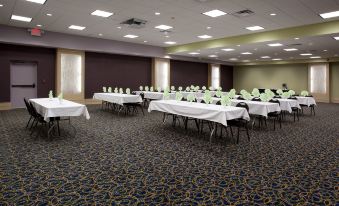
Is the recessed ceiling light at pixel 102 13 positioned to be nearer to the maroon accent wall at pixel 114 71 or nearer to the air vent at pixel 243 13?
the air vent at pixel 243 13

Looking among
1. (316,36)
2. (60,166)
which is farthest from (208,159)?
(316,36)

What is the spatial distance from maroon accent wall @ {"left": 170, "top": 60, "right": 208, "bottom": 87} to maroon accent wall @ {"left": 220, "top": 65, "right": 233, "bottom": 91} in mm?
2574

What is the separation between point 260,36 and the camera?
11.2m

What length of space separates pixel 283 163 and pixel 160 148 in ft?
7.53

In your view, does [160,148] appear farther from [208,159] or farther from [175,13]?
[175,13]

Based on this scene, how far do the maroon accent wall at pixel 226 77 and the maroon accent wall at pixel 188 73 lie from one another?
101 inches

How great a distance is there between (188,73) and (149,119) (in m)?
12.0

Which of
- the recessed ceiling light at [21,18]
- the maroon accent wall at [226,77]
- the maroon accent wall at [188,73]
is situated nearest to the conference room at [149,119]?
the recessed ceiling light at [21,18]

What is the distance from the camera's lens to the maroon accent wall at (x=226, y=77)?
23547mm

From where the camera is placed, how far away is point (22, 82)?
1221 centimetres

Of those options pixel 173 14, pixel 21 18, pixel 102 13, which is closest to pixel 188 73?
pixel 173 14

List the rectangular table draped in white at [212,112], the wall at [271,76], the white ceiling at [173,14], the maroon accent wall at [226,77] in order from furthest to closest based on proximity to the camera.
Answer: the maroon accent wall at [226,77] → the wall at [271,76] → the white ceiling at [173,14] → the rectangular table draped in white at [212,112]

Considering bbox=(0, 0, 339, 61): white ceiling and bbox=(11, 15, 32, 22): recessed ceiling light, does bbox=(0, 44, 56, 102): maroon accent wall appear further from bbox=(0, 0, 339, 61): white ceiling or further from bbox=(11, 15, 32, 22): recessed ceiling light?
bbox=(11, 15, 32, 22): recessed ceiling light

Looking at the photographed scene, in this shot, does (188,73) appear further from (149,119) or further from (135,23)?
(149,119)
